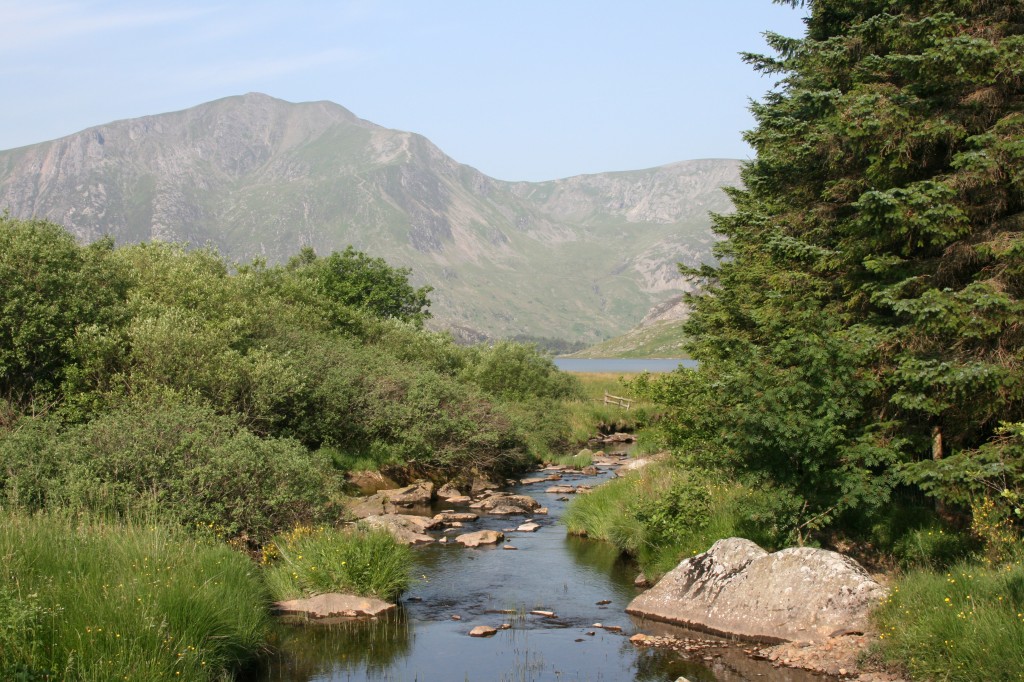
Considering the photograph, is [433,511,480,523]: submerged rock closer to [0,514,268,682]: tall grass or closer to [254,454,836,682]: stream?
[254,454,836,682]: stream

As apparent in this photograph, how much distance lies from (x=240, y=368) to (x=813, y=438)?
20282 mm

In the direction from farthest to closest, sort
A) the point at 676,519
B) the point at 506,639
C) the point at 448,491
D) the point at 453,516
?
1. the point at 448,491
2. the point at 453,516
3. the point at 676,519
4. the point at 506,639

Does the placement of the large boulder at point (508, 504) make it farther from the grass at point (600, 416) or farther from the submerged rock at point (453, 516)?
the grass at point (600, 416)

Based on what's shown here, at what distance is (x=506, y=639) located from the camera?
648 inches

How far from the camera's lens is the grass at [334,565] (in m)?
17.9

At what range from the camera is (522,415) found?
49031mm

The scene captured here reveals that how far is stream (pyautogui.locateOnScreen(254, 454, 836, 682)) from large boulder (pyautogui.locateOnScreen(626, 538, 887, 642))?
0.59 meters

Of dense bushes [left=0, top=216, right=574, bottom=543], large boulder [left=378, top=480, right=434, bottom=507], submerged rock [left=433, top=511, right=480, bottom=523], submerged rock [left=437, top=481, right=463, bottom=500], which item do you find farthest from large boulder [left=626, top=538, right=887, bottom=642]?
submerged rock [left=437, top=481, right=463, bottom=500]

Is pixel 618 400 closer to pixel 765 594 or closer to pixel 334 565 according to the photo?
pixel 334 565

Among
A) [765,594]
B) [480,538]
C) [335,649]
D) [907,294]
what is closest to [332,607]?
[335,649]

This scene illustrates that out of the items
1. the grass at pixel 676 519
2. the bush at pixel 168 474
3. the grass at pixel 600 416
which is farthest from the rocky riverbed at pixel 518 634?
the grass at pixel 600 416

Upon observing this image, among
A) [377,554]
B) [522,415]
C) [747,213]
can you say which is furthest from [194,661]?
[522,415]

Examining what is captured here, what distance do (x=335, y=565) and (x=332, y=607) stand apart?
941mm

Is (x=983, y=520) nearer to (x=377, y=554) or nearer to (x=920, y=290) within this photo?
(x=920, y=290)
